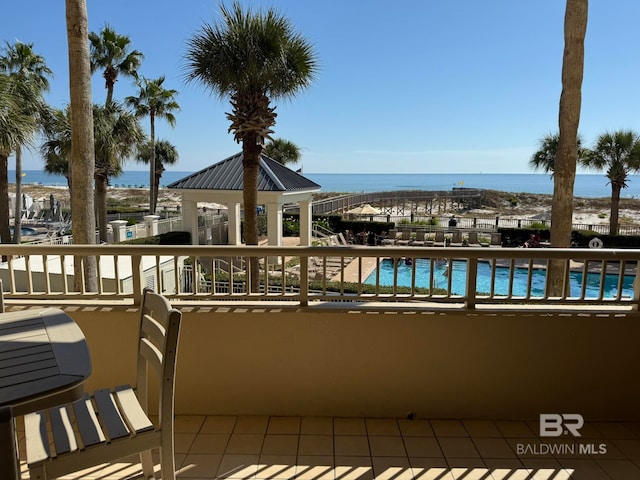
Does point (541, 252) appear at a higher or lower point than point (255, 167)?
lower

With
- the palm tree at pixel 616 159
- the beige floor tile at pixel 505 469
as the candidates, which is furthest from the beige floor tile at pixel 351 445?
the palm tree at pixel 616 159

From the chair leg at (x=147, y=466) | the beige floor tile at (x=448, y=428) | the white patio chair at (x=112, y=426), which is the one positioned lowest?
the beige floor tile at (x=448, y=428)

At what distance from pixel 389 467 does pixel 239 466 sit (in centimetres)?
82

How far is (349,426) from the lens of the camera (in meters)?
2.74

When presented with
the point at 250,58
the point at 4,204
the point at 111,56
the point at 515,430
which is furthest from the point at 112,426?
the point at 111,56

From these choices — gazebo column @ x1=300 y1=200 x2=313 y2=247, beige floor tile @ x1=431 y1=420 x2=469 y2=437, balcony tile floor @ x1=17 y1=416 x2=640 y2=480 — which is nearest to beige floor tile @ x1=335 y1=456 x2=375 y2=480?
balcony tile floor @ x1=17 y1=416 x2=640 y2=480

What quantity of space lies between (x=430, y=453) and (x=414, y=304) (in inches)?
35.4

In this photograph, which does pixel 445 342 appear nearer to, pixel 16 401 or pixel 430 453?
pixel 430 453

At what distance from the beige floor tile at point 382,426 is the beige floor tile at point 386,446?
0.15 ft

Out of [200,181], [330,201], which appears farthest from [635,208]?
[200,181]

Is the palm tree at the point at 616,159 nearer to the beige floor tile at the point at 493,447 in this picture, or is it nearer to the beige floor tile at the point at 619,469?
the beige floor tile at the point at 619,469

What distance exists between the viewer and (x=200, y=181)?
13.3m

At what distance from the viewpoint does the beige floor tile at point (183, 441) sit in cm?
246

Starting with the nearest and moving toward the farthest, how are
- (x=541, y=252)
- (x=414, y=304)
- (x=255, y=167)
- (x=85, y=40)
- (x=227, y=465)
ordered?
(x=227, y=465)
(x=541, y=252)
(x=414, y=304)
(x=85, y=40)
(x=255, y=167)
